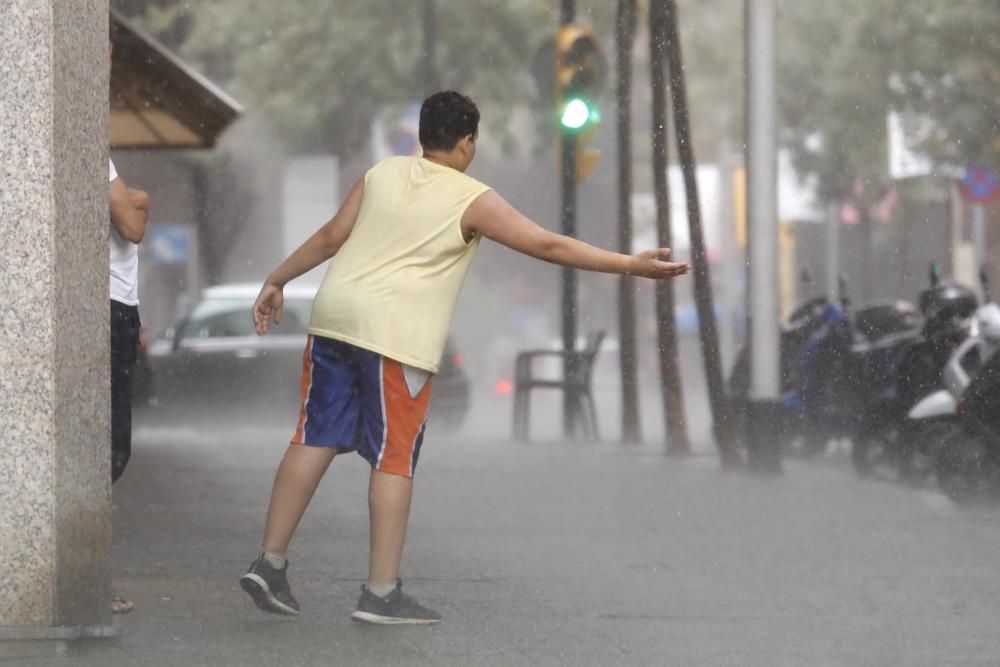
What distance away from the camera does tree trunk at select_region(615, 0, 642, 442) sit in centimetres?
1897

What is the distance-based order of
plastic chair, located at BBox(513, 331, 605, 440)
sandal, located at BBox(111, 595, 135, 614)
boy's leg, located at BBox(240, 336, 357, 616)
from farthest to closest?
1. plastic chair, located at BBox(513, 331, 605, 440)
2. sandal, located at BBox(111, 595, 135, 614)
3. boy's leg, located at BBox(240, 336, 357, 616)

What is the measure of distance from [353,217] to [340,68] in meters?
A: 31.7

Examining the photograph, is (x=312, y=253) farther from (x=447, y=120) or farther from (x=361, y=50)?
(x=361, y=50)

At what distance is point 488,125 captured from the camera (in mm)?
38656

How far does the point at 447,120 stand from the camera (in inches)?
287

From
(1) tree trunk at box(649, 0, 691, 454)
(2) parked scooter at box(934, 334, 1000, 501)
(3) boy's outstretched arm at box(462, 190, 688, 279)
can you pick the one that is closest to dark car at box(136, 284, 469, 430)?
(1) tree trunk at box(649, 0, 691, 454)

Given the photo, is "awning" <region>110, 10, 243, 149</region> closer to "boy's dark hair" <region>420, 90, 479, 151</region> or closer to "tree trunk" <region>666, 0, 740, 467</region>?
"tree trunk" <region>666, 0, 740, 467</region>

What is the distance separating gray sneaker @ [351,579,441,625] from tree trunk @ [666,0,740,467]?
859 cm

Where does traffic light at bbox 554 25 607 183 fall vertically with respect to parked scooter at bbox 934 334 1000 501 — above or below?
above

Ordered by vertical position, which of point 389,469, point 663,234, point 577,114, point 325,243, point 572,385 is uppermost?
point 577,114

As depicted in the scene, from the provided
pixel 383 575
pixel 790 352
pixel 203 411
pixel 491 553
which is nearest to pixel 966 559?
pixel 491 553

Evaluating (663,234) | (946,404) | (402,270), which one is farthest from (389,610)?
(663,234)

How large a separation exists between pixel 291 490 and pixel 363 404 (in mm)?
340

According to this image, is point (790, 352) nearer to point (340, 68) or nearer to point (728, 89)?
point (340, 68)
